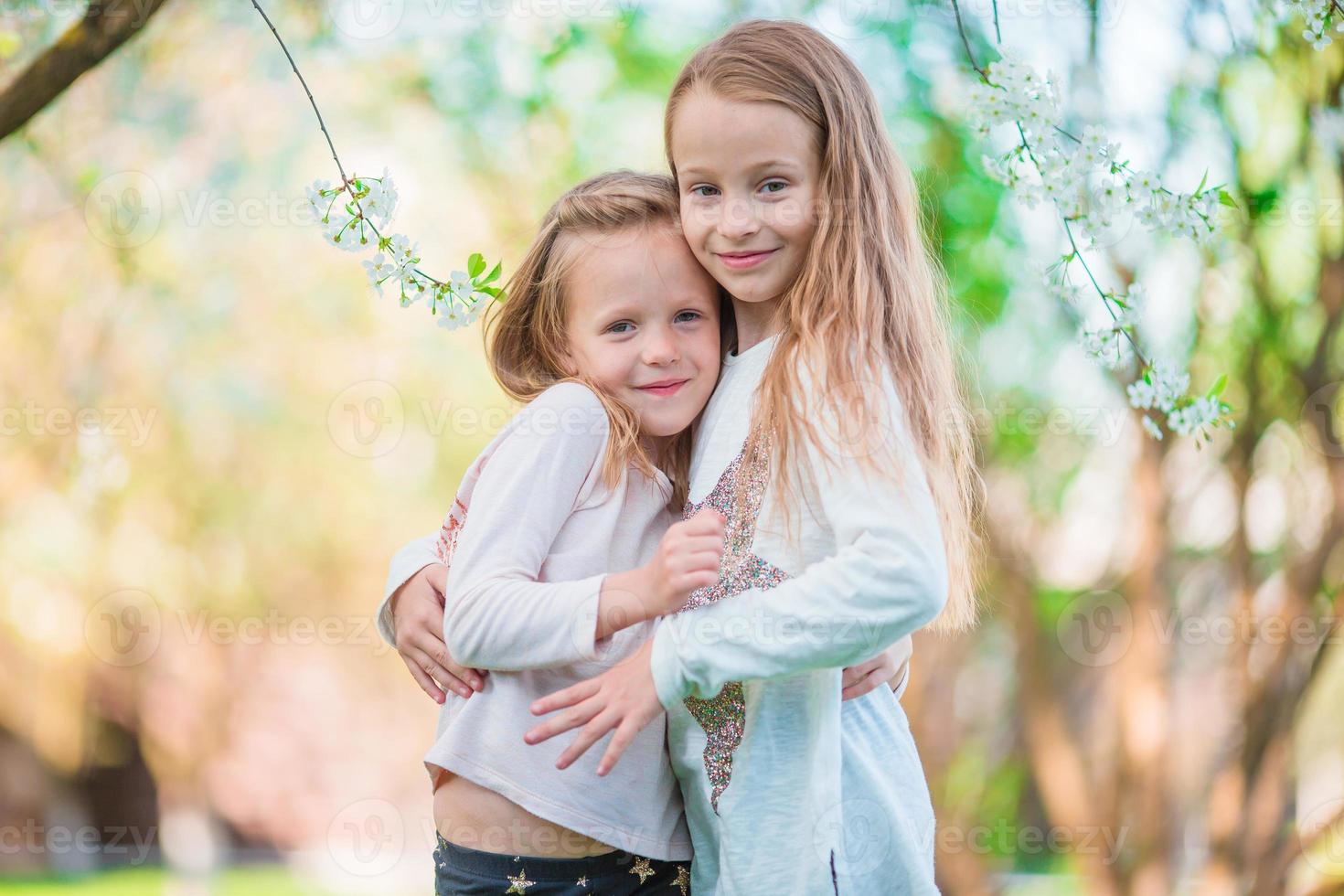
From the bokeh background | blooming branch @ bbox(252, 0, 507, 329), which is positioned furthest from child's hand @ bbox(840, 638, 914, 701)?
the bokeh background

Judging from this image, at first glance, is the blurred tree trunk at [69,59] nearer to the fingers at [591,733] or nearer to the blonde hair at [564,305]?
the blonde hair at [564,305]

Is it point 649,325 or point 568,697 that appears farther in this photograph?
point 649,325

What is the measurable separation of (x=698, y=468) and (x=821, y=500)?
24cm

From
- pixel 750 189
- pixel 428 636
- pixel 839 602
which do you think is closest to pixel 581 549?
pixel 428 636

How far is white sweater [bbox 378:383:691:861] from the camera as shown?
130 centimetres

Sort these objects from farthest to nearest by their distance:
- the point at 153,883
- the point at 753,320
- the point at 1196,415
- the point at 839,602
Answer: the point at 153,883, the point at 1196,415, the point at 753,320, the point at 839,602

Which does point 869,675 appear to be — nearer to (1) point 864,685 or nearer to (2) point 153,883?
(1) point 864,685

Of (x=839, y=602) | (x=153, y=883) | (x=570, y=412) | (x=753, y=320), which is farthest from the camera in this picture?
(x=153, y=883)

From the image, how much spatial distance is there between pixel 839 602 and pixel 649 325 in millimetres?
492

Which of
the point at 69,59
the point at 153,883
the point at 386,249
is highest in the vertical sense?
the point at 69,59

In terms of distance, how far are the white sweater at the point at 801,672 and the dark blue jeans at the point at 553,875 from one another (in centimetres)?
6

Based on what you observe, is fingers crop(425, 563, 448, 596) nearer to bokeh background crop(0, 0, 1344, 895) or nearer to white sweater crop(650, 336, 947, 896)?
white sweater crop(650, 336, 947, 896)

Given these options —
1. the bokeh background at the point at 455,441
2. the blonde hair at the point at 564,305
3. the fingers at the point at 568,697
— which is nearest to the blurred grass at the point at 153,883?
the bokeh background at the point at 455,441

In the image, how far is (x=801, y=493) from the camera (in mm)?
1341
